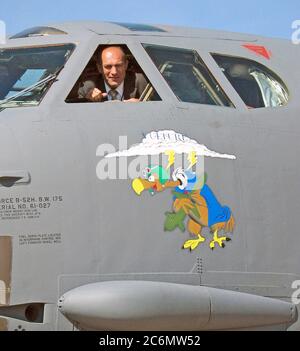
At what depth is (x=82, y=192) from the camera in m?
6.93

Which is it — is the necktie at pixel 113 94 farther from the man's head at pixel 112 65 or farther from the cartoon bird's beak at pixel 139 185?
the cartoon bird's beak at pixel 139 185

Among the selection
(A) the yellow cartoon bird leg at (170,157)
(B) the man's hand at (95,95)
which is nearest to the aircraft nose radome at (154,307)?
(A) the yellow cartoon bird leg at (170,157)

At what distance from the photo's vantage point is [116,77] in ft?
25.3

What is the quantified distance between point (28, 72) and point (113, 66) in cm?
81

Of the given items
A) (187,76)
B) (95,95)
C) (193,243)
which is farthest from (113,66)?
(193,243)

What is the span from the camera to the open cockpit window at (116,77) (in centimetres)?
761

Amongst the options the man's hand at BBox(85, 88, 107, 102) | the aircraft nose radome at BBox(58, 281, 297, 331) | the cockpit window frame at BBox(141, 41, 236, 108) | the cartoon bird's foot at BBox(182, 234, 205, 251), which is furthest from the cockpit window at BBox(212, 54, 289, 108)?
the aircraft nose radome at BBox(58, 281, 297, 331)

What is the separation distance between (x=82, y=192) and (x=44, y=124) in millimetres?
691

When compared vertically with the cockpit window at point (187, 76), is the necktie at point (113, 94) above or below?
below

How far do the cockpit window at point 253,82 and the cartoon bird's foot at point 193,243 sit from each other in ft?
5.06

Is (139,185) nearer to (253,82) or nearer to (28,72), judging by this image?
(28,72)

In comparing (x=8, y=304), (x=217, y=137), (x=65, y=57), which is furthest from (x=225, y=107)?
(x=8, y=304)

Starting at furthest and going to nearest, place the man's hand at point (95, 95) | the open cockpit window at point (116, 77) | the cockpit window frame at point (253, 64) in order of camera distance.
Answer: the cockpit window frame at point (253, 64)
the open cockpit window at point (116, 77)
the man's hand at point (95, 95)
